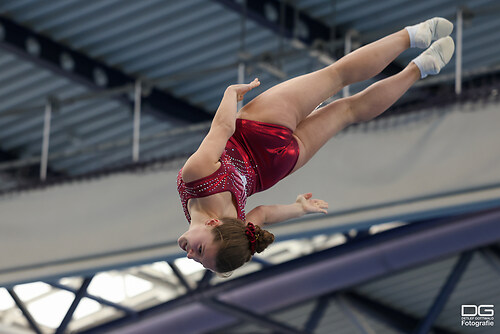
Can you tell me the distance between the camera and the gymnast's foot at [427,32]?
484 cm

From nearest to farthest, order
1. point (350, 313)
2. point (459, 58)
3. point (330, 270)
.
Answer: point (459, 58), point (330, 270), point (350, 313)

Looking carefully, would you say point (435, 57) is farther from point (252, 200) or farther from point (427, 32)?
point (252, 200)

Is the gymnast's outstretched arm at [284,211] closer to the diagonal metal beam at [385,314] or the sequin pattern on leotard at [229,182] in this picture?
the sequin pattern on leotard at [229,182]

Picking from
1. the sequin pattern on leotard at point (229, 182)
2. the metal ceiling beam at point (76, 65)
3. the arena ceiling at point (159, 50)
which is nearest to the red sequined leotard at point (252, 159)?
the sequin pattern on leotard at point (229, 182)

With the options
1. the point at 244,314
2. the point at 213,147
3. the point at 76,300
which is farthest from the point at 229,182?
the point at 76,300

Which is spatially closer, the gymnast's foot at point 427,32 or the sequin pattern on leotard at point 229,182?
the sequin pattern on leotard at point 229,182

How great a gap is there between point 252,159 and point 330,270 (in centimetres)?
433

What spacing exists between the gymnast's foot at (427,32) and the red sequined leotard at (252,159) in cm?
96

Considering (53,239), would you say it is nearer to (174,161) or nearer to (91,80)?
(174,161)

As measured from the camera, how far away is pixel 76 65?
35.8ft

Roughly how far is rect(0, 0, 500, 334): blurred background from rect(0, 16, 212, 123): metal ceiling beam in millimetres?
20

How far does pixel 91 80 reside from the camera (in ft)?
36.2

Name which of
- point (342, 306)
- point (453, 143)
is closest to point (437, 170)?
point (453, 143)

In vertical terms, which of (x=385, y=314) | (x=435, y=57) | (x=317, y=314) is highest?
(x=385, y=314)
